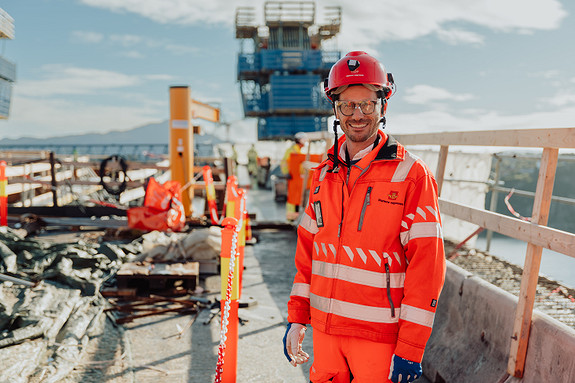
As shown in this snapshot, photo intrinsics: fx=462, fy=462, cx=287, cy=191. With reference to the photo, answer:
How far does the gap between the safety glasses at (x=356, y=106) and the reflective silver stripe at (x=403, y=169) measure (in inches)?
13.5

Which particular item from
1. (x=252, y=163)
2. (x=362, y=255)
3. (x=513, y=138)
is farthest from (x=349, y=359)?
(x=252, y=163)

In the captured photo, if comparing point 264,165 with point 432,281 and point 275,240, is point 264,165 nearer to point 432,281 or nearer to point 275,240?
point 275,240

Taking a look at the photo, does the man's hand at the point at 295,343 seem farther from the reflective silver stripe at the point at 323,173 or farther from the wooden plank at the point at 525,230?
the wooden plank at the point at 525,230

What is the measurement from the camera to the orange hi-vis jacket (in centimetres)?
214

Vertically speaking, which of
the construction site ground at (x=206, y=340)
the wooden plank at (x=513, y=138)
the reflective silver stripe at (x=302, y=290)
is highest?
the wooden plank at (x=513, y=138)

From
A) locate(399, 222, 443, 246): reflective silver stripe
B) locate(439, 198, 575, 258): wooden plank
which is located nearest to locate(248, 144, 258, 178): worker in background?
locate(439, 198, 575, 258): wooden plank

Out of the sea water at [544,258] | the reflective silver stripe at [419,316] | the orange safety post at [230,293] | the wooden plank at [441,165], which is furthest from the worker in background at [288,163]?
the reflective silver stripe at [419,316]

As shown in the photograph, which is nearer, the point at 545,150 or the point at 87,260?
the point at 545,150

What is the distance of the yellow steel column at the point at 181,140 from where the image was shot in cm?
1177

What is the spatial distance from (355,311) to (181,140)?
402 inches

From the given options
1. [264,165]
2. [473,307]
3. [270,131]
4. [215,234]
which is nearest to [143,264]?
[215,234]

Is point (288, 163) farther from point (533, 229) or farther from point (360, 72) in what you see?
point (360, 72)

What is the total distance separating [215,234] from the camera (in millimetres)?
7367

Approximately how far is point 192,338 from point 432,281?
10.5ft
